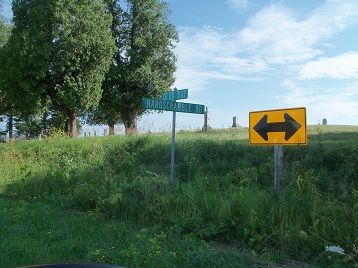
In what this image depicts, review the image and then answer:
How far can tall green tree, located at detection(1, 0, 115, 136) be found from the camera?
2939 centimetres

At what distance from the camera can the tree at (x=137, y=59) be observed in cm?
3459

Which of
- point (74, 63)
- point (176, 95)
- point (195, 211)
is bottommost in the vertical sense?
point (195, 211)

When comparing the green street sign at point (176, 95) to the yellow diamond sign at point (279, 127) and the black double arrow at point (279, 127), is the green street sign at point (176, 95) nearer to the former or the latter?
the yellow diamond sign at point (279, 127)

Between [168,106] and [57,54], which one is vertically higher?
[57,54]

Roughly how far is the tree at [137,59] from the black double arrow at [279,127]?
26.9 metres

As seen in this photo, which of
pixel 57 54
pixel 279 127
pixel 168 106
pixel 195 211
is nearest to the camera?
pixel 279 127

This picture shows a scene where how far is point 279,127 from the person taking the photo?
23.9 feet

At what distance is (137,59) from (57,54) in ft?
24.5

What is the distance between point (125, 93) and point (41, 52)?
7463 mm

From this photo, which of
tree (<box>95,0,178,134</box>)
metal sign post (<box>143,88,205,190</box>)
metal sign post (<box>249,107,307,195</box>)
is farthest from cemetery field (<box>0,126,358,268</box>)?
tree (<box>95,0,178,134</box>)

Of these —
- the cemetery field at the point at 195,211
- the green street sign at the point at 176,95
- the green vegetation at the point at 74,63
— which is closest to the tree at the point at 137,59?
the green vegetation at the point at 74,63

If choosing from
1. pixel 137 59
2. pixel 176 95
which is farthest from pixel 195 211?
pixel 137 59

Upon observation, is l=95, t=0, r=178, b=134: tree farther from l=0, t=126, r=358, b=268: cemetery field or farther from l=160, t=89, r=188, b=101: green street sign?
l=160, t=89, r=188, b=101: green street sign

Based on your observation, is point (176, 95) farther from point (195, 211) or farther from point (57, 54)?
point (57, 54)
